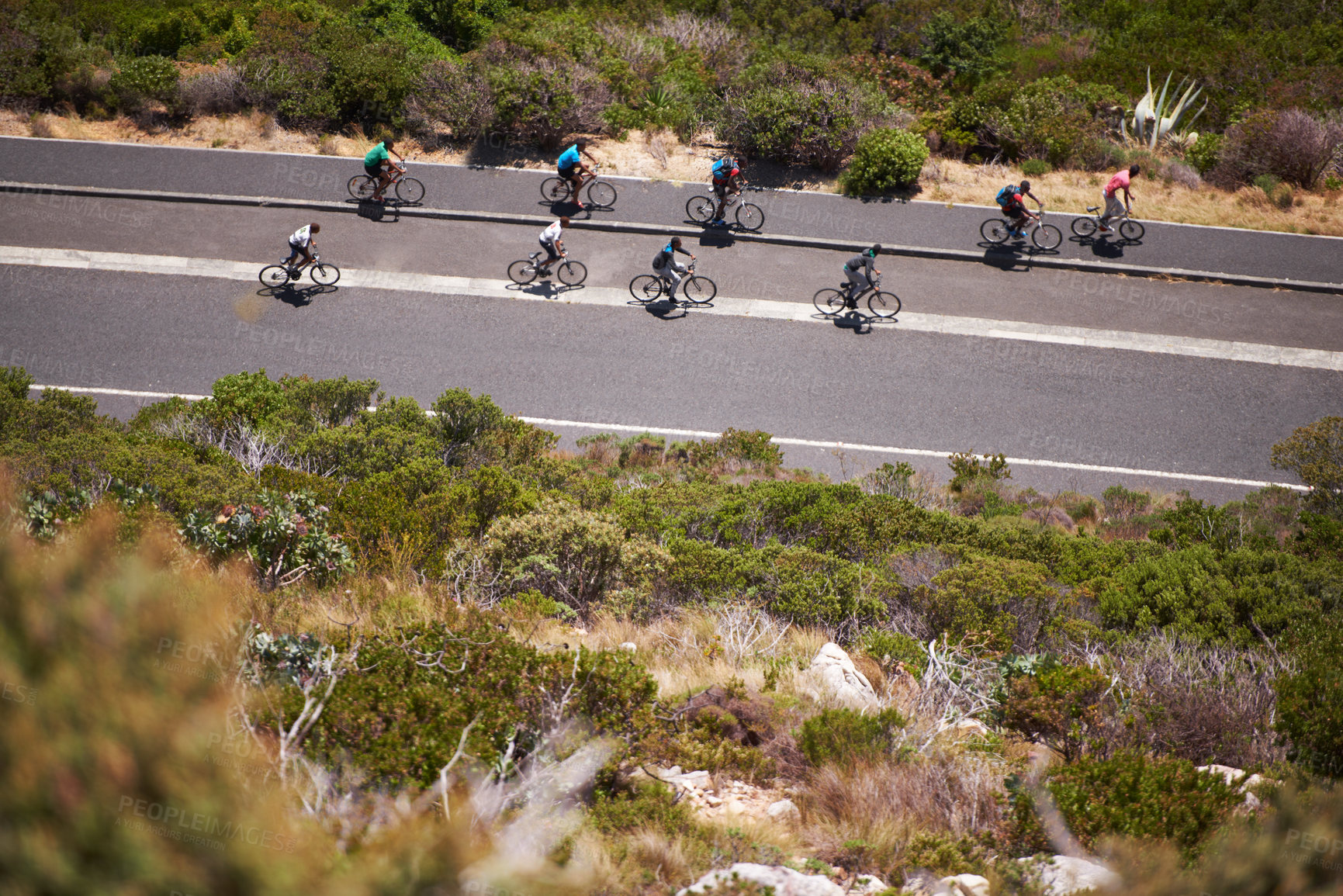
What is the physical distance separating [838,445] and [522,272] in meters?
7.93

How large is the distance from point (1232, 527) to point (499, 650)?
10.4 m

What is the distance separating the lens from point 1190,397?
1611 centimetres

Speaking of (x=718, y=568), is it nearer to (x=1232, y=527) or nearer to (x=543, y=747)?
(x=543, y=747)

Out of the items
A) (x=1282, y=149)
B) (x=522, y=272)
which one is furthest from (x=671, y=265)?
(x=1282, y=149)

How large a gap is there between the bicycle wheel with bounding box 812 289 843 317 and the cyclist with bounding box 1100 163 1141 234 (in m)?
6.72

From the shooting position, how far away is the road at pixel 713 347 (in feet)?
50.5

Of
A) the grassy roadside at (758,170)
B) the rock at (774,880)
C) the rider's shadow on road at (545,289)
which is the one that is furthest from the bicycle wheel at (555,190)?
the rock at (774,880)

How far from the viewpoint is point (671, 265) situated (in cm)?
1706

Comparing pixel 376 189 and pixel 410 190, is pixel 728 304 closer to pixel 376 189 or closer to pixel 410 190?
pixel 410 190

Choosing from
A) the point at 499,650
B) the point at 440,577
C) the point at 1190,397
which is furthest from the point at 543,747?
the point at 1190,397

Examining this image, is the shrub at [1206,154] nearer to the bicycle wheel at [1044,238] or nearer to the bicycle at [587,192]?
the bicycle wheel at [1044,238]

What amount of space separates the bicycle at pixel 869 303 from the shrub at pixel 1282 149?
10369 mm

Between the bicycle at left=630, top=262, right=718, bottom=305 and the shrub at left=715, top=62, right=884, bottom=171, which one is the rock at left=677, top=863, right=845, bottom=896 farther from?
the shrub at left=715, top=62, right=884, bottom=171

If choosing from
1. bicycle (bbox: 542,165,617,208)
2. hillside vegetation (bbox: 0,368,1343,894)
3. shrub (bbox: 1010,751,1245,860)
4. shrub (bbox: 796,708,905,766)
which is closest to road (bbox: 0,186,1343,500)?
bicycle (bbox: 542,165,617,208)
